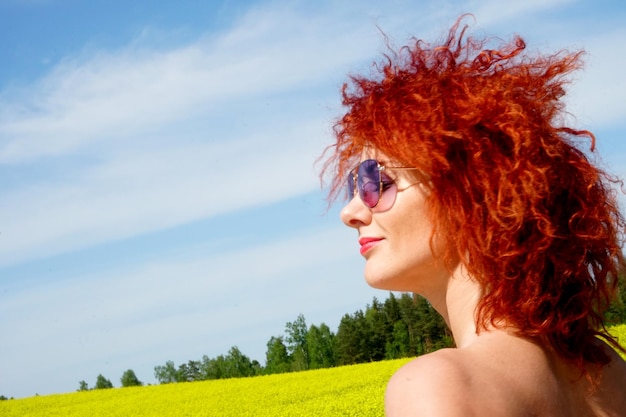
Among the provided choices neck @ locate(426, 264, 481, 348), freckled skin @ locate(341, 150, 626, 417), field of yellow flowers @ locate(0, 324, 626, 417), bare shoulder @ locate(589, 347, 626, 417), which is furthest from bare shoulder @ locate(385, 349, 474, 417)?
field of yellow flowers @ locate(0, 324, 626, 417)

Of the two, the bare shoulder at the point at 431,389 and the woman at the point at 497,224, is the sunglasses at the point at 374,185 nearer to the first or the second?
the woman at the point at 497,224

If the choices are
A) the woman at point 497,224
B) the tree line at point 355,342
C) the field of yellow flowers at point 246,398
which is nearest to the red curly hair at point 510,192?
the woman at point 497,224

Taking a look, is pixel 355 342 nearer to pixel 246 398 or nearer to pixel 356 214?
pixel 246 398

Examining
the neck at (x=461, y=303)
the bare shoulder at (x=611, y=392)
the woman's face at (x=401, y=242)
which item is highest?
the woman's face at (x=401, y=242)

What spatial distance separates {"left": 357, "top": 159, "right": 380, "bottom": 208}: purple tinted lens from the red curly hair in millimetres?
51

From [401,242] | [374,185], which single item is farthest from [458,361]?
[374,185]

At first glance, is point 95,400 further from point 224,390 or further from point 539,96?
point 539,96

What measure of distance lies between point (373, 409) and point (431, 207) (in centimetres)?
876

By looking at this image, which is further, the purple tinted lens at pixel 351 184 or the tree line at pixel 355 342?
the tree line at pixel 355 342

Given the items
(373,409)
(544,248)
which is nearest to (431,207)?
(544,248)

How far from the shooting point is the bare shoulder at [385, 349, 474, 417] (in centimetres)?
155

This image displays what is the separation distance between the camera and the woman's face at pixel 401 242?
1.99 meters

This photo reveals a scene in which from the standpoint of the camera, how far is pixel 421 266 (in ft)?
6.52

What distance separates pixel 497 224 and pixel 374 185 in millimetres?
309
